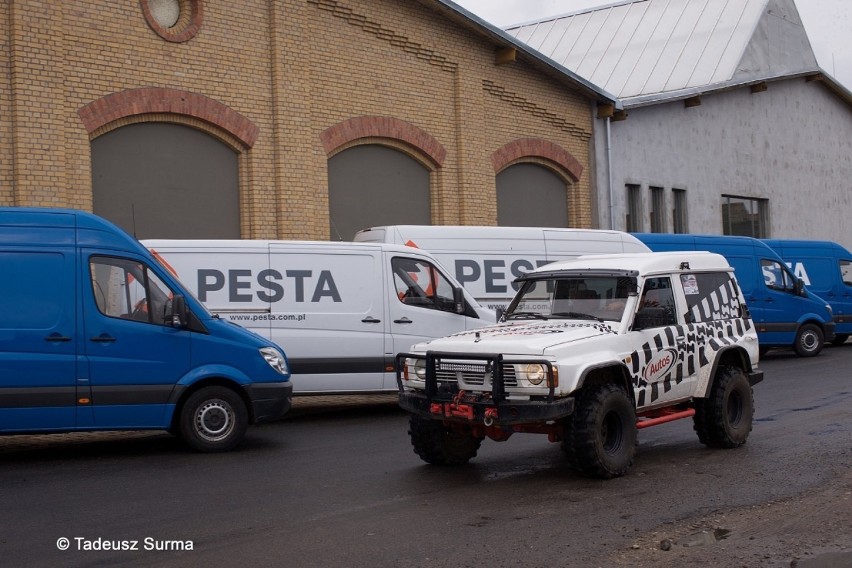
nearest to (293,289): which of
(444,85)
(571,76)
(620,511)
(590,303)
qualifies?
(590,303)

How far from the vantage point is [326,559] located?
20.1ft

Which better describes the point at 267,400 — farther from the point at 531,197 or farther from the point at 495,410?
the point at 531,197

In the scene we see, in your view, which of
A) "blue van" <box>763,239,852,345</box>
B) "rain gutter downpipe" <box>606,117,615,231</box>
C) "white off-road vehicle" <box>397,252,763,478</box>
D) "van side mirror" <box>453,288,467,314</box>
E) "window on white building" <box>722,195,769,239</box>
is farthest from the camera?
"window on white building" <box>722,195,769,239</box>

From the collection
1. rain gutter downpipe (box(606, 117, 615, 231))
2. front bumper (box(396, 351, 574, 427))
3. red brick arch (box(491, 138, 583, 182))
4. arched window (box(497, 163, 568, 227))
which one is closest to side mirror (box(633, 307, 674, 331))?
front bumper (box(396, 351, 574, 427))

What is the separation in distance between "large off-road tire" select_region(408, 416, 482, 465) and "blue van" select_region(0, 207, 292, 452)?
7.18 ft

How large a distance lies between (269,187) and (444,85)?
4.94 metres

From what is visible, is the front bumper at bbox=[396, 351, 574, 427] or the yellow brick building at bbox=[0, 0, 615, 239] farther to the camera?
the yellow brick building at bbox=[0, 0, 615, 239]

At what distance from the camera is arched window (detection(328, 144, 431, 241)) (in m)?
18.5

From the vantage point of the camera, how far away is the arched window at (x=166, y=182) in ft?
50.8

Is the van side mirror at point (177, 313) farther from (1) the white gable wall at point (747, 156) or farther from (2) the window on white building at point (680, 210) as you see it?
(2) the window on white building at point (680, 210)

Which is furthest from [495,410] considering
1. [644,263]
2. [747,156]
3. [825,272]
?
[747,156]

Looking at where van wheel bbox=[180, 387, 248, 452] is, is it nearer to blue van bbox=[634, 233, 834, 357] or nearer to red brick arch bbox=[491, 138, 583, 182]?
red brick arch bbox=[491, 138, 583, 182]

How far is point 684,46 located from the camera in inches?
1198

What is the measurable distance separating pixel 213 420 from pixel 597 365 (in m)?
4.19
